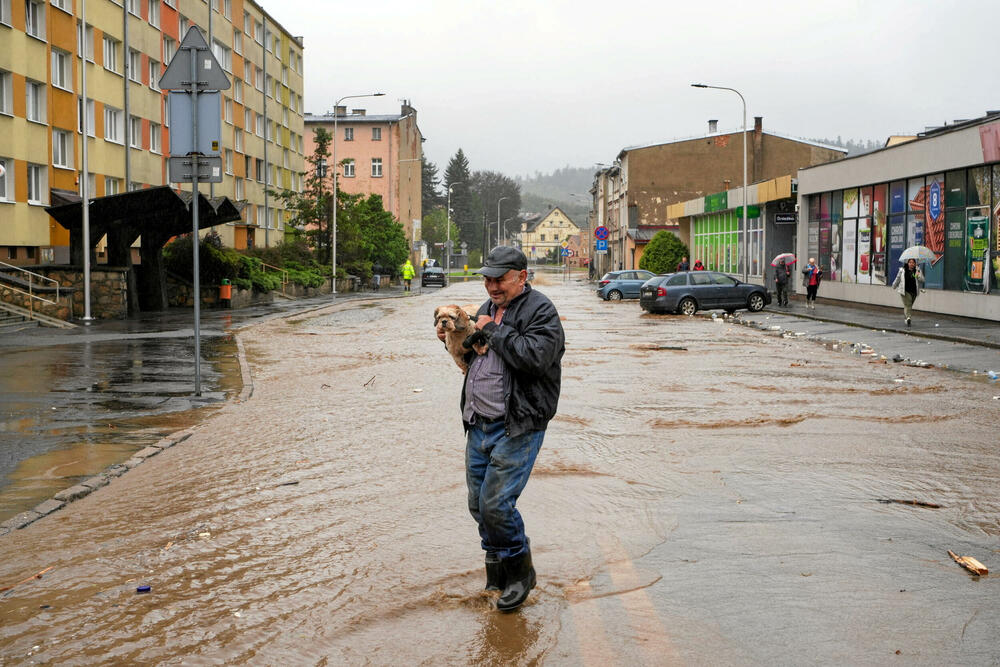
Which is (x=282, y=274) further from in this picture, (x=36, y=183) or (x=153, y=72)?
(x=36, y=183)

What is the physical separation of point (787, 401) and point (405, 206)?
95.3m

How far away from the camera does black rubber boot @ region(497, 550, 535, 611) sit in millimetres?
5160

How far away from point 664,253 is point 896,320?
32056 mm

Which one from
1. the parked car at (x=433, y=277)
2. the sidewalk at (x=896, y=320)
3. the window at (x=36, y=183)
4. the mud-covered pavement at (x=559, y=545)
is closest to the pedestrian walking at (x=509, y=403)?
the mud-covered pavement at (x=559, y=545)

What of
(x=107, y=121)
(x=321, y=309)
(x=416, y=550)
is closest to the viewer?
(x=416, y=550)

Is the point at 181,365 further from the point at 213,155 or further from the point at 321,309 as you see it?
the point at 321,309

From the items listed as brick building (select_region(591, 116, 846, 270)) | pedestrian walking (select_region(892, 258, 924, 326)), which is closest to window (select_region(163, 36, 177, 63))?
pedestrian walking (select_region(892, 258, 924, 326))

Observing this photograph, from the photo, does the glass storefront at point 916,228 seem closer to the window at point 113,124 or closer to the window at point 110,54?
the window at point 113,124

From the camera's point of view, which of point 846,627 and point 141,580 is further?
point 141,580

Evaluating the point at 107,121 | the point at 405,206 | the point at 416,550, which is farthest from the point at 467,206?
the point at 416,550

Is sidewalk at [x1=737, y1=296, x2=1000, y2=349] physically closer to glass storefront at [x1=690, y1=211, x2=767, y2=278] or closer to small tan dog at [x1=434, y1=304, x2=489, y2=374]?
glass storefront at [x1=690, y1=211, x2=767, y2=278]

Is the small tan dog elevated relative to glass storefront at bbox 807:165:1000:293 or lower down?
lower down

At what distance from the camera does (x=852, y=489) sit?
7.93 meters

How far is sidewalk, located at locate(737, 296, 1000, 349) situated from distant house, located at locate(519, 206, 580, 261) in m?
154
